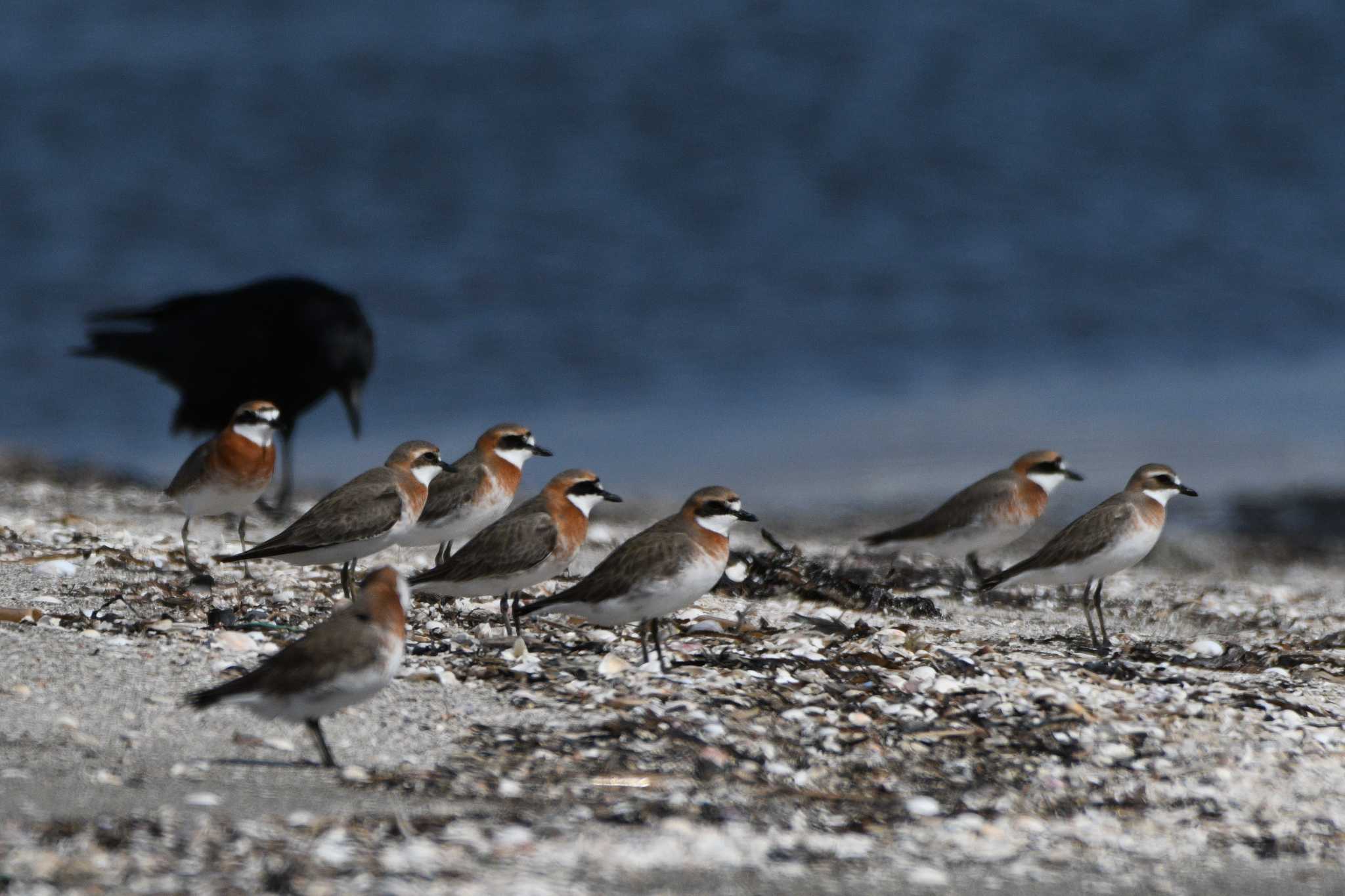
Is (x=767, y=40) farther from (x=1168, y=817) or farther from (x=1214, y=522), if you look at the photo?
(x=1168, y=817)

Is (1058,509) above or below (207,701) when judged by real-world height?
above

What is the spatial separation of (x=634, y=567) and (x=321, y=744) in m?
1.77

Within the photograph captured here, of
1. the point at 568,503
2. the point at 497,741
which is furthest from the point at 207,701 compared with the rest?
the point at 568,503

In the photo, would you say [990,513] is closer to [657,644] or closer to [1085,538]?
[1085,538]

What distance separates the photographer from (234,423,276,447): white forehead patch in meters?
8.59

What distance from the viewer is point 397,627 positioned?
5.38 m

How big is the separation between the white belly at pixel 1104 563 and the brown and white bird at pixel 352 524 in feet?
10.2

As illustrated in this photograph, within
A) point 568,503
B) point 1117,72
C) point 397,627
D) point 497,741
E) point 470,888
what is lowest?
point 470,888

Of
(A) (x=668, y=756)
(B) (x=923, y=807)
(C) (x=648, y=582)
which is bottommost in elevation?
(B) (x=923, y=807)

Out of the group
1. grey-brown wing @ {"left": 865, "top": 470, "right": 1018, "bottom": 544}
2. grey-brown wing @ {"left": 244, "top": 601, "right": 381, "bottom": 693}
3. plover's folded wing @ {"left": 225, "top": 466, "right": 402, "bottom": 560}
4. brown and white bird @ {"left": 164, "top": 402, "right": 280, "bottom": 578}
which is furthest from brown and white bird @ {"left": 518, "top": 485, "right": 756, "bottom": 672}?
grey-brown wing @ {"left": 865, "top": 470, "right": 1018, "bottom": 544}

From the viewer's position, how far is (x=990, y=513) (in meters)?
9.54

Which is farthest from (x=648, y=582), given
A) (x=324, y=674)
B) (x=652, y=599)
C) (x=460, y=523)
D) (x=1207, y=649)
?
(x=1207, y=649)

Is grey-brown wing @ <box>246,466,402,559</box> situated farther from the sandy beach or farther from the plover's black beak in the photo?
the plover's black beak

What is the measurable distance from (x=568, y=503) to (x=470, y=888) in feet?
11.5
